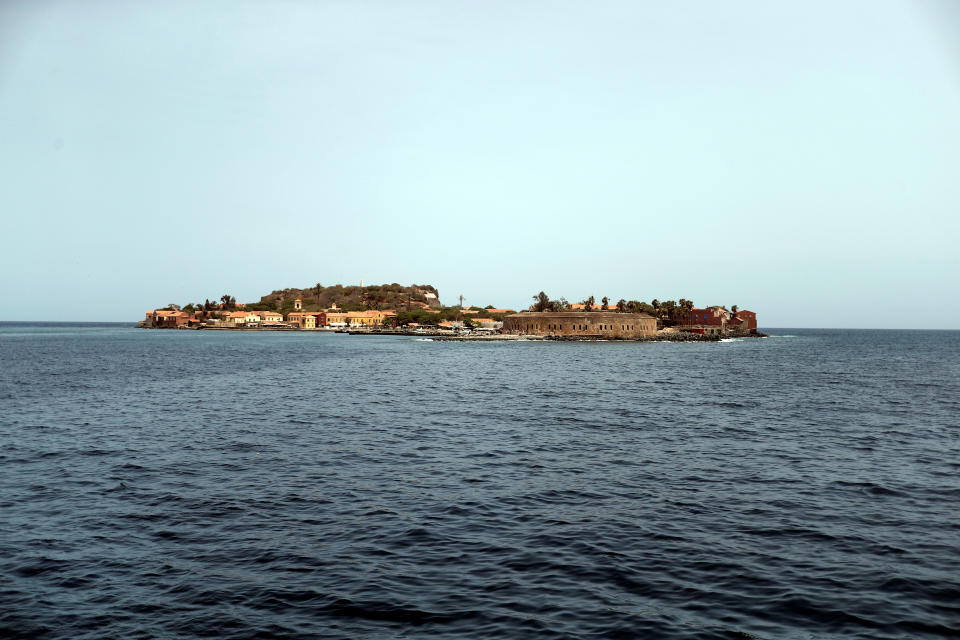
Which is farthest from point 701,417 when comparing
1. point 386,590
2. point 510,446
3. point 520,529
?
point 386,590

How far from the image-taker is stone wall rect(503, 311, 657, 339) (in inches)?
6093

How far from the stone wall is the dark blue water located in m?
120

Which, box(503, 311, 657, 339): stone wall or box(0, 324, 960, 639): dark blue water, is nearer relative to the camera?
box(0, 324, 960, 639): dark blue water

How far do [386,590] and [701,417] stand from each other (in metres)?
26.2

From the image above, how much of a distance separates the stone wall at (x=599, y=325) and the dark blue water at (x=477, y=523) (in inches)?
4711

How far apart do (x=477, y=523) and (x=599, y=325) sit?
470ft

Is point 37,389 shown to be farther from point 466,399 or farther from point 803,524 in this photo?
point 803,524

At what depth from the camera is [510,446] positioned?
83.0 ft

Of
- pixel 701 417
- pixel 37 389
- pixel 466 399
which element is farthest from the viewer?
pixel 37 389

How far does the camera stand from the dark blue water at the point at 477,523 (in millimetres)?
10742

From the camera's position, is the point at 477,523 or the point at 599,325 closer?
the point at 477,523

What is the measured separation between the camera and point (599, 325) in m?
155

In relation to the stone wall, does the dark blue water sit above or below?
below

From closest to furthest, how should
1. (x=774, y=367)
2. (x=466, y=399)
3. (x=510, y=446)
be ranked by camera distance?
(x=510, y=446) < (x=466, y=399) < (x=774, y=367)
